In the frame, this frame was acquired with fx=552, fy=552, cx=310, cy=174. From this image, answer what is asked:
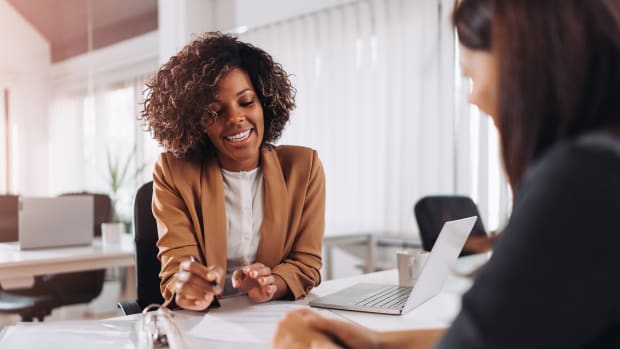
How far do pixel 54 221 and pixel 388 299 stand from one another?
1955 mm

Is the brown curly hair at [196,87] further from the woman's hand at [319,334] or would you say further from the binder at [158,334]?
the woman's hand at [319,334]

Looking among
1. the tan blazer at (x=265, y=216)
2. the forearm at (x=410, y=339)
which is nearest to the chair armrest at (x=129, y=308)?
the tan blazer at (x=265, y=216)

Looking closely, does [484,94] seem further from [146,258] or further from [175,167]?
[146,258]

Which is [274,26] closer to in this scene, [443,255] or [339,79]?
[339,79]

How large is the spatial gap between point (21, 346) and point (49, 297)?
2.10m

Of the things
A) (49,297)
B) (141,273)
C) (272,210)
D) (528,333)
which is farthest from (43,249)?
(528,333)

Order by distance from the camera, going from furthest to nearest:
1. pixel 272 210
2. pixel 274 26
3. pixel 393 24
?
pixel 274 26 < pixel 393 24 < pixel 272 210

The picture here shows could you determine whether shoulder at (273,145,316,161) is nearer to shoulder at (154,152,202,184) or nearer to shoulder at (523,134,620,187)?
shoulder at (154,152,202,184)

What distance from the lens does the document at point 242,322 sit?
0.96 metres

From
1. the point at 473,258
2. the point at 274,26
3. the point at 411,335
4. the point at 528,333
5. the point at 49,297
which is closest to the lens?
the point at 528,333

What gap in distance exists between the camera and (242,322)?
3.47 ft

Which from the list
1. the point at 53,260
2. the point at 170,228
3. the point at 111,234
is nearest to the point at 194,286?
the point at 170,228

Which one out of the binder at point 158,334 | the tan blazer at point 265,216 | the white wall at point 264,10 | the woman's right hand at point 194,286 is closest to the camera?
the binder at point 158,334

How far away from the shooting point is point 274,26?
4.11m
